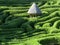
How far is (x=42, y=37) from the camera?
25.4 m

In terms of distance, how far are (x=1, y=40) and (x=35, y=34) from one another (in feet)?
16.6

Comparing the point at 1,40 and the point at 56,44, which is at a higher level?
the point at 1,40

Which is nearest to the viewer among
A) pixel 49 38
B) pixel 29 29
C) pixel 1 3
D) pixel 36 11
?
pixel 49 38

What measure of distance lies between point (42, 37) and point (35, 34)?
1925 millimetres

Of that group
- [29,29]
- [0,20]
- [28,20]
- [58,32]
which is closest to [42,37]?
[58,32]

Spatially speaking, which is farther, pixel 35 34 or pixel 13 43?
pixel 35 34

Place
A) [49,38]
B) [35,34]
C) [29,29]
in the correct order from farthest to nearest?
1. [29,29]
2. [35,34]
3. [49,38]

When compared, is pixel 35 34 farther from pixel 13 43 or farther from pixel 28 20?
pixel 28 20

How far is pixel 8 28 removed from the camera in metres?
31.2

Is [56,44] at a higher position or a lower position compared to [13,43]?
lower

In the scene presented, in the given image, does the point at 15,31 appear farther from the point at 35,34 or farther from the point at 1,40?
the point at 1,40

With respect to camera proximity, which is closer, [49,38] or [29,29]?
[49,38]

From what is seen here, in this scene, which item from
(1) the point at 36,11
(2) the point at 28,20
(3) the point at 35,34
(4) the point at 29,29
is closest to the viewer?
(3) the point at 35,34

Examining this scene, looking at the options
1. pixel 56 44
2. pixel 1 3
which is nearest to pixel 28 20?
pixel 56 44
